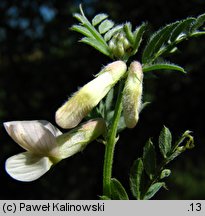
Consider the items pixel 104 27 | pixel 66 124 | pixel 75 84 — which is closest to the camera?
pixel 66 124

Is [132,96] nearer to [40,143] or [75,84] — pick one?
[40,143]

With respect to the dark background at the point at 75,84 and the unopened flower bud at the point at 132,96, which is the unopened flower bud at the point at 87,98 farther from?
the dark background at the point at 75,84

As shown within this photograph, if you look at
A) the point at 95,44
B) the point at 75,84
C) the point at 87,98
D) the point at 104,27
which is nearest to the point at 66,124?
the point at 87,98

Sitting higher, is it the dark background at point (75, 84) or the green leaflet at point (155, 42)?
the dark background at point (75, 84)

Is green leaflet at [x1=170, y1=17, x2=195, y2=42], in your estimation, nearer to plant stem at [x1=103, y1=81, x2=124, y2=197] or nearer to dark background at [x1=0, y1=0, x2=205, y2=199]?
plant stem at [x1=103, y1=81, x2=124, y2=197]

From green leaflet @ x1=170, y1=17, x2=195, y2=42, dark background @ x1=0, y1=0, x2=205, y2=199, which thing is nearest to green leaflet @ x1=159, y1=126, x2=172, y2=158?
green leaflet @ x1=170, y1=17, x2=195, y2=42

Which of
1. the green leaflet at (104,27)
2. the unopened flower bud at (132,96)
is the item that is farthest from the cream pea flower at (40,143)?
the green leaflet at (104,27)
